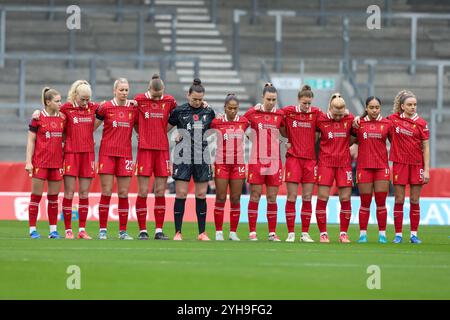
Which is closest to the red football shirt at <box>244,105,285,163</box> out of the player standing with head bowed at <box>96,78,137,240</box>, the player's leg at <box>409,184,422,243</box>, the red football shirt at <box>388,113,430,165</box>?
the red football shirt at <box>388,113,430,165</box>

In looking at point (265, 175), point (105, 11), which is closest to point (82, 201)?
point (265, 175)

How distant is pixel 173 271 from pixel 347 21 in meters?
19.1

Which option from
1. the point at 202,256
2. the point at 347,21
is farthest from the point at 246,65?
the point at 202,256

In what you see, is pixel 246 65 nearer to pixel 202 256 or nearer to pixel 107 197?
pixel 107 197

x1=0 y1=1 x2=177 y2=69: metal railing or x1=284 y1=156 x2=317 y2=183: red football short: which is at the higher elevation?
x1=0 y1=1 x2=177 y2=69: metal railing

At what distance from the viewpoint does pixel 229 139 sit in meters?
17.7

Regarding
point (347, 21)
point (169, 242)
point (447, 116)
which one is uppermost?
point (347, 21)

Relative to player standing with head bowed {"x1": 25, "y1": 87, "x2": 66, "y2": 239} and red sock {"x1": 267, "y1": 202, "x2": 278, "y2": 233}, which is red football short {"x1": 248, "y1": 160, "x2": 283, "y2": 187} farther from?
player standing with head bowed {"x1": 25, "y1": 87, "x2": 66, "y2": 239}

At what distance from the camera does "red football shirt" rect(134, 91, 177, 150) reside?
17.5 metres

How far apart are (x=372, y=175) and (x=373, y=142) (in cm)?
48

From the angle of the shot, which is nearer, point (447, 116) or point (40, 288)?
point (40, 288)

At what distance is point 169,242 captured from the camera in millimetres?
16844

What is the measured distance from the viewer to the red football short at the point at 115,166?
57.2ft

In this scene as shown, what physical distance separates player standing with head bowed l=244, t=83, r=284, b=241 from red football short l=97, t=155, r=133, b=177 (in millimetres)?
1756
